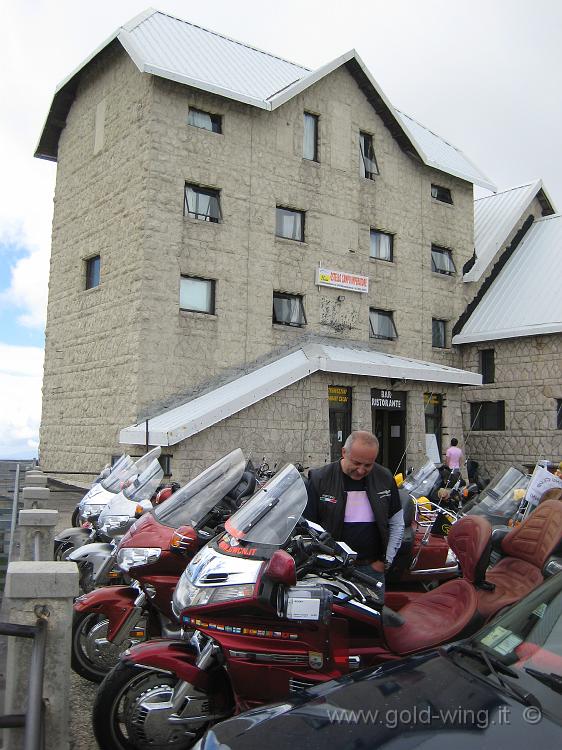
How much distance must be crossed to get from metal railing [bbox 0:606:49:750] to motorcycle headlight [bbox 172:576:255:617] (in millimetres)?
721

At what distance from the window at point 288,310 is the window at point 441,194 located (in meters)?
7.97

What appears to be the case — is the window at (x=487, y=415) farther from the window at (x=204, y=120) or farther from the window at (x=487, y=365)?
the window at (x=204, y=120)

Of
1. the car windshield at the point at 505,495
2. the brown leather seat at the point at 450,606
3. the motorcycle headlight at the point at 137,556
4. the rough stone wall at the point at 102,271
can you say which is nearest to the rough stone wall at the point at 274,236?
the rough stone wall at the point at 102,271

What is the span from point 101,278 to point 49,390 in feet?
15.7

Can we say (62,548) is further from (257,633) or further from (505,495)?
(257,633)

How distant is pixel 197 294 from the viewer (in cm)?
1962

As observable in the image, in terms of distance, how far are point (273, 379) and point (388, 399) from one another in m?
4.81

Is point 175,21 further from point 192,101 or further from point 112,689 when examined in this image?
point 112,689

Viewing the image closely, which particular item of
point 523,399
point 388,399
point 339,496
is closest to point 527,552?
point 339,496

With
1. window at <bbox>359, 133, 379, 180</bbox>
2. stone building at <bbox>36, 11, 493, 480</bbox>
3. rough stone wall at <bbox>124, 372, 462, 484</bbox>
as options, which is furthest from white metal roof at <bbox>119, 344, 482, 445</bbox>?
window at <bbox>359, 133, 379, 180</bbox>

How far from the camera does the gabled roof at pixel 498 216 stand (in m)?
26.7

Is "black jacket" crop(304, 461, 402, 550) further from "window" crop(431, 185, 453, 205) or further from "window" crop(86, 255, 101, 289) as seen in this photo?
"window" crop(431, 185, 453, 205)

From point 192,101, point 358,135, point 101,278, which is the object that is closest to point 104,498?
point 101,278

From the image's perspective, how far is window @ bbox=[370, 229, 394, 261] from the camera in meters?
23.7
